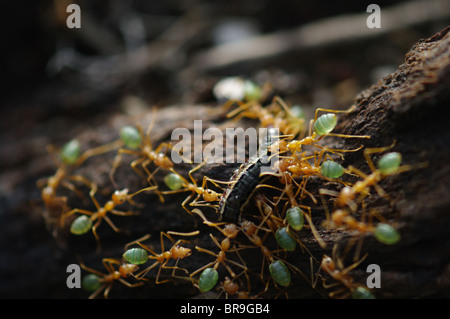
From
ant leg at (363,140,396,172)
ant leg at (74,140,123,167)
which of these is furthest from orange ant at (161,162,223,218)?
ant leg at (363,140,396,172)

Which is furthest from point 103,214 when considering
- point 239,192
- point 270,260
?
point 270,260

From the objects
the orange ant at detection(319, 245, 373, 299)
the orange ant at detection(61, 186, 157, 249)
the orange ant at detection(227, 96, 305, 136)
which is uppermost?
the orange ant at detection(227, 96, 305, 136)

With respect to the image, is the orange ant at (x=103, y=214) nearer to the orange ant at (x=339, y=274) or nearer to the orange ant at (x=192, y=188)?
the orange ant at (x=192, y=188)

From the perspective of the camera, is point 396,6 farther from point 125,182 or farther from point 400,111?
point 125,182

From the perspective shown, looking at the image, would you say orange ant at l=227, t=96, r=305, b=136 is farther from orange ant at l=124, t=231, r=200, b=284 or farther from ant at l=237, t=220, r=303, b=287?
orange ant at l=124, t=231, r=200, b=284

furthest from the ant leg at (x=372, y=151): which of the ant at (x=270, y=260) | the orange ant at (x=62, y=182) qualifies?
the orange ant at (x=62, y=182)

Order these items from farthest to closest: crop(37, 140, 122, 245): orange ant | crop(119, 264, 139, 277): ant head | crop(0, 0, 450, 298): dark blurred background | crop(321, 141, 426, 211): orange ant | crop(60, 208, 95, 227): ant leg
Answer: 1. crop(0, 0, 450, 298): dark blurred background
2. crop(37, 140, 122, 245): orange ant
3. crop(60, 208, 95, 227): ant leg
4. crop(119, 264, 139, 277): ant head
5. crop(321, 141, 426, 211): orange ant

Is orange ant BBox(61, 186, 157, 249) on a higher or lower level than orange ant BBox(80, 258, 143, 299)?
higher
